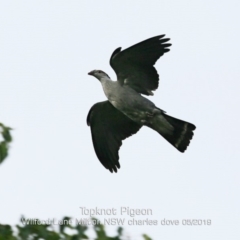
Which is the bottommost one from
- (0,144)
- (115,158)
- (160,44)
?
(115,158)

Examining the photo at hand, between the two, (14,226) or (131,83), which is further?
(131,83)

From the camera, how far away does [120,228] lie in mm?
3287

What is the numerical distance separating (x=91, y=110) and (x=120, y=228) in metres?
7.91

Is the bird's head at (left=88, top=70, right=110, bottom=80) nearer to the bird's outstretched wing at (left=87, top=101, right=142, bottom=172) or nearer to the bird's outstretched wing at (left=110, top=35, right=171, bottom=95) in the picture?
the bird's outstretched wing at (left=110, top=35, right=171, bottom=95)

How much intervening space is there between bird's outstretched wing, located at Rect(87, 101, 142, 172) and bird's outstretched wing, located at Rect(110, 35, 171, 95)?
989 millimetres

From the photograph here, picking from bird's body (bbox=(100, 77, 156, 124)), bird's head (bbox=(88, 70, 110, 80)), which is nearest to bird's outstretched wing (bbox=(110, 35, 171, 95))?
bird's body (bbox=(100, 77, 156, 124))

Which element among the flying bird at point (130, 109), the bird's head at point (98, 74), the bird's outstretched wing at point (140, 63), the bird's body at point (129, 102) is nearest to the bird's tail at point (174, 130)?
the flying bird at point (130, 109)

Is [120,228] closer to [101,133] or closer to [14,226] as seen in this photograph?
[14,226]

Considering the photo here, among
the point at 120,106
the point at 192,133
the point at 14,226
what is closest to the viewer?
the point at 14,226

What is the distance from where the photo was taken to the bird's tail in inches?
416

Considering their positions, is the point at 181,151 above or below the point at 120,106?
below

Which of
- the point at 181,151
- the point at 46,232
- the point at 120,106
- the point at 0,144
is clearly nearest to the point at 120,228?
the point at 46,232

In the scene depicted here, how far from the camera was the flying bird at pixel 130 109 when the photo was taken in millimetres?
10195

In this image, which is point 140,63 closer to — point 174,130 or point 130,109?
point 130,109
